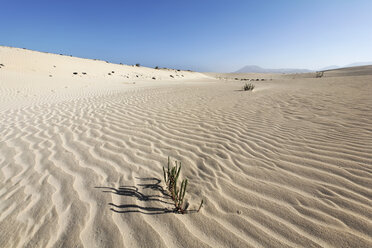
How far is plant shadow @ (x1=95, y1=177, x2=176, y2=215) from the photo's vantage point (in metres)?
1.79

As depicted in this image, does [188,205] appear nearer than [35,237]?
No

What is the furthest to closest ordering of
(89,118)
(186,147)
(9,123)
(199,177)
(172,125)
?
(89,118), (9,123), (172,125), (186,147), (199,177)

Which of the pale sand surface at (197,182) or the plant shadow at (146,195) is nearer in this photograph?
the pale sand surface at (197,182)

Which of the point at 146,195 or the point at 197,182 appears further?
the point at 197,182

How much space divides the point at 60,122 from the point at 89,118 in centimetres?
67

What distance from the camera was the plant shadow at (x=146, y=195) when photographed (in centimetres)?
179

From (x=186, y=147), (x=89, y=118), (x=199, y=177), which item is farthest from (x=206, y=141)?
(x=89, y=118)

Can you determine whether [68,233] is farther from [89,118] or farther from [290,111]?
[290,111]

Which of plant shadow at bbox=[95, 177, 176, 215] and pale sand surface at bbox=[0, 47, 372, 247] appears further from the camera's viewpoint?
plant shadow at bbox=[95, 177, 176, 215]

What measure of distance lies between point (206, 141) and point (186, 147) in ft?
1.37

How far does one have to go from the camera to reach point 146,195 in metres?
2.01

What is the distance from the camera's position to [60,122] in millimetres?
4715

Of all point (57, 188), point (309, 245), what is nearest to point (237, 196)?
point (309, 245)

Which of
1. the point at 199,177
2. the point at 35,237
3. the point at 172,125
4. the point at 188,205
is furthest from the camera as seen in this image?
the point at 172,125
